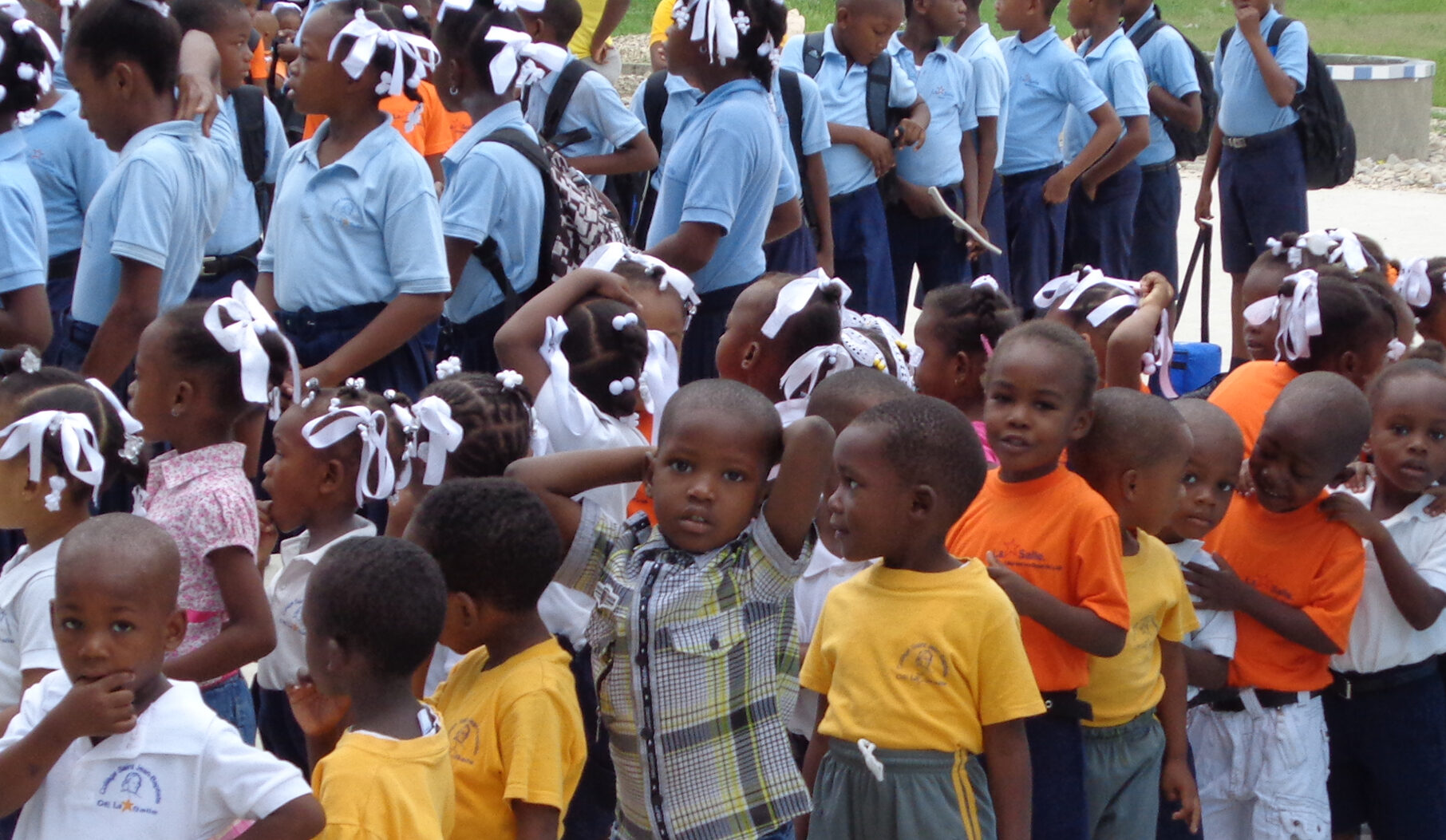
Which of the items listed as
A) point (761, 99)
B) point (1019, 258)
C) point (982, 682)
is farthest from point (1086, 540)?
point (1019, 258)

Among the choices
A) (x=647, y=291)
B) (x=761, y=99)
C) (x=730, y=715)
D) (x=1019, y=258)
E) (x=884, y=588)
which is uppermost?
(x=761, y=99)

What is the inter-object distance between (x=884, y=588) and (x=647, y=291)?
1.22 meters

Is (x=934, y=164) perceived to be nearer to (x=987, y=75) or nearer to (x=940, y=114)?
(x=940, y=114)

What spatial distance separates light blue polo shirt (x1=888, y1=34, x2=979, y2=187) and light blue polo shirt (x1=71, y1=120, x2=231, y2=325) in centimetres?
352

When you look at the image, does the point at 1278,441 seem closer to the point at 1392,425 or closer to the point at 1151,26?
the point at 1392,425

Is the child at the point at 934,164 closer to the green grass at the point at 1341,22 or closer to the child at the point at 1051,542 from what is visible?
the child at the point at 1051,542

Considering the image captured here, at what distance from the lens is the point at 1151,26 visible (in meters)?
7.98

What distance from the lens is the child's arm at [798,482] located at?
2486mm

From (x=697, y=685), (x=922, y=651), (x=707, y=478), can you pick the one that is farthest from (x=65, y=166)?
(x=922, y=651)

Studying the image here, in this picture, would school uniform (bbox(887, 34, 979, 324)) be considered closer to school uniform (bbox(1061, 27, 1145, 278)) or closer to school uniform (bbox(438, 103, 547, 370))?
school uniform (bbox(1061, 27, 1145, 278))

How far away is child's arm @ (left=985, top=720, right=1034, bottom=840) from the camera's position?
2.48 metres

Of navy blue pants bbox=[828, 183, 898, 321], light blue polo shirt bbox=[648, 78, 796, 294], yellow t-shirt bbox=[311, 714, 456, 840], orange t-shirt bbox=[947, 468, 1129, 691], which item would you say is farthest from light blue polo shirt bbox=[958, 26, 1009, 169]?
yellow t-shirt bbox=[311, 714, 456, 840]

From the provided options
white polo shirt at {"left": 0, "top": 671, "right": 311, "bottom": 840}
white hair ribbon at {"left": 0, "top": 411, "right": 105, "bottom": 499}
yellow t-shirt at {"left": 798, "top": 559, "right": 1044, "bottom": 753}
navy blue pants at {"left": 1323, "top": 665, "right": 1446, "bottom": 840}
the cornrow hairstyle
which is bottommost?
navy blue pants at {"left": 1323, "top": 665, "right": 1446, "bottom": 840}

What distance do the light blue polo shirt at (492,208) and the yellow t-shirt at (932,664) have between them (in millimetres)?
1646
